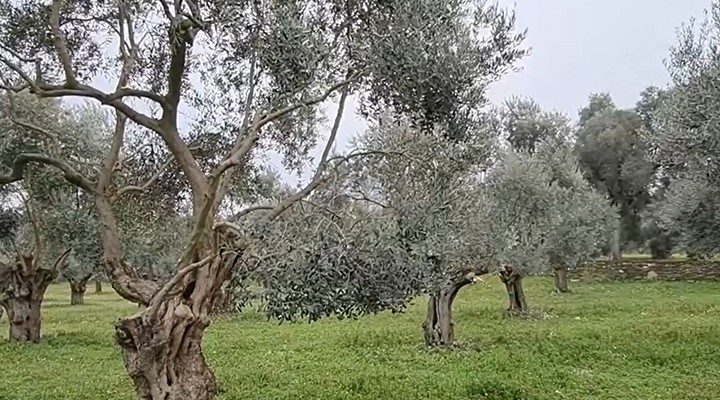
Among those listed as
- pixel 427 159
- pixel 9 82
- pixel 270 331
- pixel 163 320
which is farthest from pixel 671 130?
pixel 270 331

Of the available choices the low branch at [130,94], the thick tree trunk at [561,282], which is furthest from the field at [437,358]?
the thick tree trunk at [561,282]

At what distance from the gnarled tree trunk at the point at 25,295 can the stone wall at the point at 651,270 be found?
22722 millimetres

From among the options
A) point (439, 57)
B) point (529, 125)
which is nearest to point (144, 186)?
point (439, 57)

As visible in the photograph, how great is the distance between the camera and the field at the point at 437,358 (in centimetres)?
1021

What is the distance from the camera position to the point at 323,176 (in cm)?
748

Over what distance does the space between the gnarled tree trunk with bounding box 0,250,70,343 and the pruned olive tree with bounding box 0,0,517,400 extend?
395 inches

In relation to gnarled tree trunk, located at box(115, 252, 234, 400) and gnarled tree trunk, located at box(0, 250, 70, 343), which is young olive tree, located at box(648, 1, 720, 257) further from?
gnarled tree trunk, located at box(0, 250, 70, 343)

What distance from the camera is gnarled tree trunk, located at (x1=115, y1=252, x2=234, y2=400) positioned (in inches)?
260

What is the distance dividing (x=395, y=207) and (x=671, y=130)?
5593mm

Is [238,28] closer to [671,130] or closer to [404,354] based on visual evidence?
[671,130]

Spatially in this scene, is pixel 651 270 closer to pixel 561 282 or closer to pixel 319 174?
pixel 561 282

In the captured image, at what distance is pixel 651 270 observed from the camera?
32.7 metres

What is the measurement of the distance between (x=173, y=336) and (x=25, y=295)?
12.1m

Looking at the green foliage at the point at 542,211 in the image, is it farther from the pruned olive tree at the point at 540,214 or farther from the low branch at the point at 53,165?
the low branch at the point at 53,165
